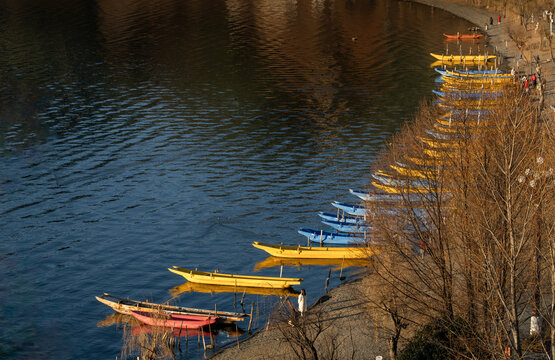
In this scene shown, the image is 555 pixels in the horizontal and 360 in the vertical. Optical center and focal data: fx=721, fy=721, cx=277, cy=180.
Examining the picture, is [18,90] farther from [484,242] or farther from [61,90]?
[484,242]

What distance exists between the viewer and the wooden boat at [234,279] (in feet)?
169

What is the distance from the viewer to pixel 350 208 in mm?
62719

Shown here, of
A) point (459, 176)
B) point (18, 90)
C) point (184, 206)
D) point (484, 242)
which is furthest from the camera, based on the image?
point (18, 90)

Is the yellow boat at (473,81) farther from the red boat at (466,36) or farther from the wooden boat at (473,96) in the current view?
the red boat at (466,36)

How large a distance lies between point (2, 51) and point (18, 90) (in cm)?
2796

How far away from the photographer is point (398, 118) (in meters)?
91.2

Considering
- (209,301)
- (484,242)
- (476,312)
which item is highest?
(484,242)

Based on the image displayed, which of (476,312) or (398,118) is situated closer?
(476,312)

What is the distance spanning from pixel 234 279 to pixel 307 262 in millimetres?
7247

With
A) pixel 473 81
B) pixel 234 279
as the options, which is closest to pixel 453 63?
pixel 473 81

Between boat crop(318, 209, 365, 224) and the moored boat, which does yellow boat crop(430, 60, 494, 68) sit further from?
the moored boat

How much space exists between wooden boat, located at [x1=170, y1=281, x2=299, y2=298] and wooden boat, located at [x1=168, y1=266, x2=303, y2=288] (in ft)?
1.17

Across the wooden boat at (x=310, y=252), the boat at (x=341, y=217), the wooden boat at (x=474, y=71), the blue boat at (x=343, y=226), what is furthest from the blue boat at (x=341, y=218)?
the wooden boat at (x=474, y=71)

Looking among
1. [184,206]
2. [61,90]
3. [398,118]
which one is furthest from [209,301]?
[61,90]
